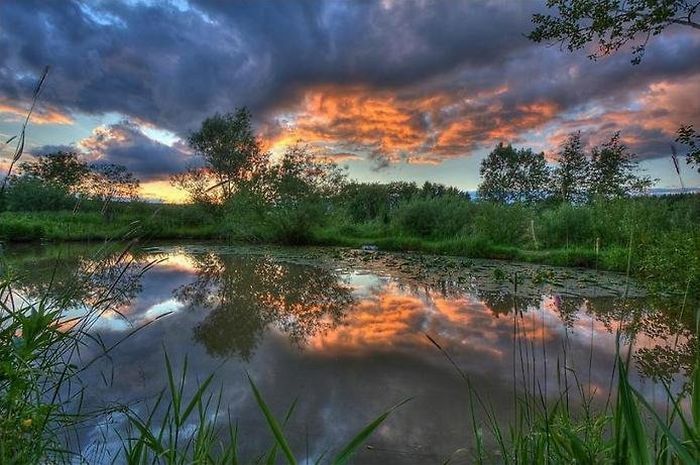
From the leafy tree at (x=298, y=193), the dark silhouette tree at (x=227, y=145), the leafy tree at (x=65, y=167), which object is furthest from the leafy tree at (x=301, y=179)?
the leafy tree at (x=65, y=167)

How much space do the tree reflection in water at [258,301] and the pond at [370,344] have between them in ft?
0.12

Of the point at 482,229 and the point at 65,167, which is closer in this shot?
the point at 482,229

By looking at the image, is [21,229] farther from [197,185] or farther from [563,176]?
[563,176]

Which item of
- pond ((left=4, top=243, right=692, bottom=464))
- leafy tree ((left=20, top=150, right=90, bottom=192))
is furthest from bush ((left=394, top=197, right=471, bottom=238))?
leafy tree ((left=20, top=150, right=90, bottom=192))

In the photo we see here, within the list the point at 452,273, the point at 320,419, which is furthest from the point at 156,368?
the point at 452,273

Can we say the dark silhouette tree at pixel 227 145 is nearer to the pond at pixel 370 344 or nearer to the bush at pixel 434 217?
the bush at pixel 434 217

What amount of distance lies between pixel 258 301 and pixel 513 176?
26.8 m

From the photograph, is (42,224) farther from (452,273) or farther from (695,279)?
(695,279)

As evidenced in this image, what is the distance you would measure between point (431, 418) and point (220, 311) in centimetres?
465

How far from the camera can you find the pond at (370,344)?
10.1 ft

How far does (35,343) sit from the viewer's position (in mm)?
1494

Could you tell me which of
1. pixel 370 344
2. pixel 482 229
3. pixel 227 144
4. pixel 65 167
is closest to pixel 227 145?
pixel 227 144

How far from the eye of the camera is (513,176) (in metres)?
30.1

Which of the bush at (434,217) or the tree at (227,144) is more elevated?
the tree at (227,144)
